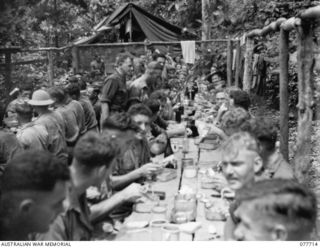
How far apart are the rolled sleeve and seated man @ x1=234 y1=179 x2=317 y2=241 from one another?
14.2ft

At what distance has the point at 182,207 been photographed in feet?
10.8

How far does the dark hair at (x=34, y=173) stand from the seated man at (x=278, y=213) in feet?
2.95

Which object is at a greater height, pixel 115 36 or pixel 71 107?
pixel 115 36

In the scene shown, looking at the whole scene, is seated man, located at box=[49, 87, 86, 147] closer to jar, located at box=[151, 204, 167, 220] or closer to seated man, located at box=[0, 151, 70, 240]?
jar, located at box=[151, 204, 167, 220]

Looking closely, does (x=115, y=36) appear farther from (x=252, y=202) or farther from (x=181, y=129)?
(x=252, y=202)

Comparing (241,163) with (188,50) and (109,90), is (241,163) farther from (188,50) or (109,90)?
(188,50)

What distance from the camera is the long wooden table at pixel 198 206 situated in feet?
9.64

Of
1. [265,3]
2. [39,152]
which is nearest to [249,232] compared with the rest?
[39,152]

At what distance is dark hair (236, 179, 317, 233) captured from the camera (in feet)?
6.06

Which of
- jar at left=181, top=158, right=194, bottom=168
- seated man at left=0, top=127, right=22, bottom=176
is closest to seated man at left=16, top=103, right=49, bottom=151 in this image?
seated man at left=0, top=127, right=22, bottom=176

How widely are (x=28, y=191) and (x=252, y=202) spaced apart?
3.24 feet

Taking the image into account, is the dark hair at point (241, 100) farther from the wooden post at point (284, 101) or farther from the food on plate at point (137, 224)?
the food on plate at point (137, 224)

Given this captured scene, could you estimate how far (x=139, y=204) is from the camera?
3.52 meters

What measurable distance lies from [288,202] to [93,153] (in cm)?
136
